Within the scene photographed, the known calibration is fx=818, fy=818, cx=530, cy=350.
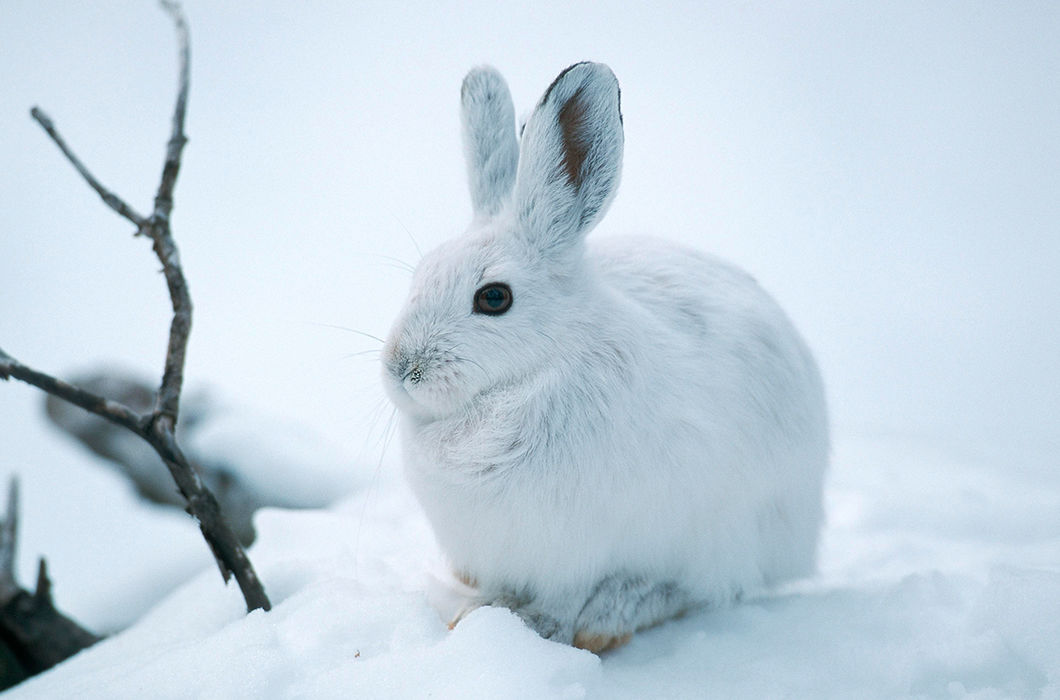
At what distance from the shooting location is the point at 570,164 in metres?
1.75

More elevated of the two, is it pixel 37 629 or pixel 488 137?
pixel 488 137

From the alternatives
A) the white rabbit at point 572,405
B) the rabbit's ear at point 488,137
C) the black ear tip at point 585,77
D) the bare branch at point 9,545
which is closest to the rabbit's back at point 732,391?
the white rabbit at point 572,405

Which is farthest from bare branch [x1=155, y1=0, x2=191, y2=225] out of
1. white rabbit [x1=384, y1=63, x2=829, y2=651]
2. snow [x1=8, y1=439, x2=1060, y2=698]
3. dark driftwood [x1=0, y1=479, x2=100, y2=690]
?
dark driftwood [x1=0, y1=479, x2=100, y2=690]

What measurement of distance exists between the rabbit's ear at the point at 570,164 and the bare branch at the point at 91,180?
0.91 metres

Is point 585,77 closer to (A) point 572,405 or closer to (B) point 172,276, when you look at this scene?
(A) point 572,405

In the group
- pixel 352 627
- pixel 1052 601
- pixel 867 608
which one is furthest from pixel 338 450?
pixel 1052 601

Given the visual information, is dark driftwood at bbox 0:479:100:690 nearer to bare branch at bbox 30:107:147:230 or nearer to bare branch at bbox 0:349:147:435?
bare branch at bbox 0:349:147:435

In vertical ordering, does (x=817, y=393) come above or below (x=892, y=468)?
above

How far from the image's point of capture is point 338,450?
404 cm

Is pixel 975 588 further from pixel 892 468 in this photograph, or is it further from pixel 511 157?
pixel 892 468

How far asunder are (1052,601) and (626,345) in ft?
3.52

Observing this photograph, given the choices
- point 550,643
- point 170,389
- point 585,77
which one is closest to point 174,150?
point 170,389

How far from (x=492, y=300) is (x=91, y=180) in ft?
3.31

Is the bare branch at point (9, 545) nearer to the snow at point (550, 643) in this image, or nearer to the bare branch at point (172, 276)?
the snow at point (550, 643)
